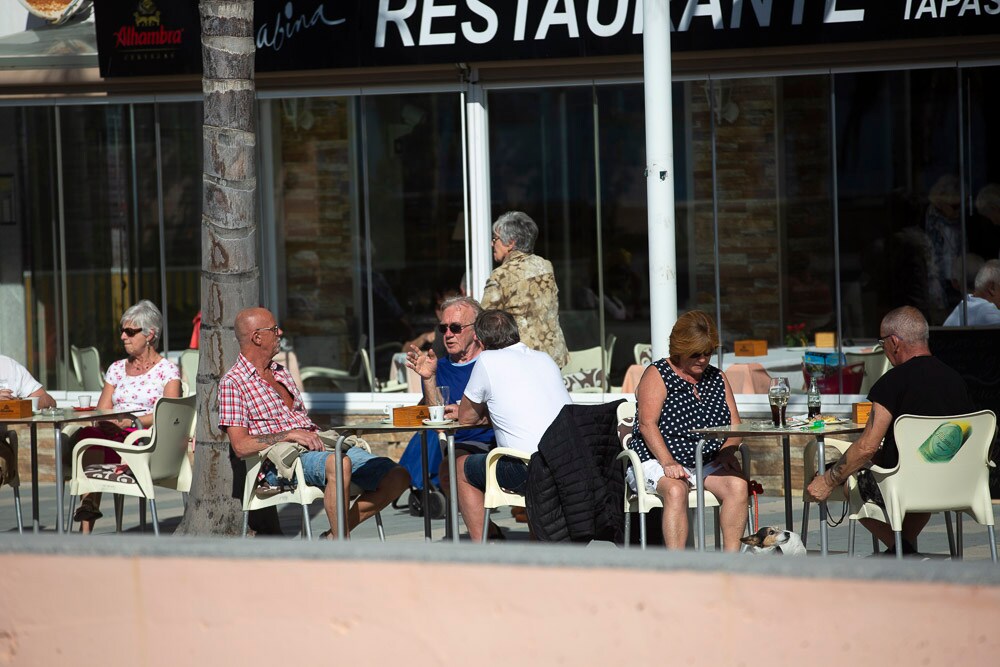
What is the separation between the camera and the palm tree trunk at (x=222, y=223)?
6816 millimetres

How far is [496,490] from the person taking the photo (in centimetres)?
610

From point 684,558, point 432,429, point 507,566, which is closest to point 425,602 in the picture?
point 507,566

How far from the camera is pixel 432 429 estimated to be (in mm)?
6117

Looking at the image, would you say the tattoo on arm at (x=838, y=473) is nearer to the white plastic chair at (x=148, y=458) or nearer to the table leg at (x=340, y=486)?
the table leg at (x=340, y=486)

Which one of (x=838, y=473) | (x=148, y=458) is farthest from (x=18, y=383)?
(x=838, y=473)

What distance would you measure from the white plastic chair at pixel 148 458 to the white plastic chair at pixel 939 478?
345cm

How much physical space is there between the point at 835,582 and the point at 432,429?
10.7 ft

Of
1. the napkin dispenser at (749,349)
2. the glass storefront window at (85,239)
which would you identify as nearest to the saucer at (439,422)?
the napkin dispenser at (749,349)

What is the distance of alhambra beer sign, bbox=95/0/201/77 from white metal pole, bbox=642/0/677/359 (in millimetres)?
3995

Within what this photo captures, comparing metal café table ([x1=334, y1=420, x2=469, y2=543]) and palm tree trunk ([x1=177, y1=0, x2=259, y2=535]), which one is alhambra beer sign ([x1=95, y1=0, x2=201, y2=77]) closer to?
palm tree trunk ([x1=177, y1=0, x2=259, y2=535])

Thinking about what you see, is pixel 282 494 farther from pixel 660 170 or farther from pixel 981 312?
pixel 981 312

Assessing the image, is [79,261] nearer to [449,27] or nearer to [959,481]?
[449,27]

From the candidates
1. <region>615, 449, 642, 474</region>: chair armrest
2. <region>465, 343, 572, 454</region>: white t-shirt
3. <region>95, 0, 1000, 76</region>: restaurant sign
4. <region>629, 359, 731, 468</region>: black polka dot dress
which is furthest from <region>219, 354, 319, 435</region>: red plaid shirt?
<region>95, 0, 1000, 76</region>: restaurant sign

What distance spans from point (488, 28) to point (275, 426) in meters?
3.94
